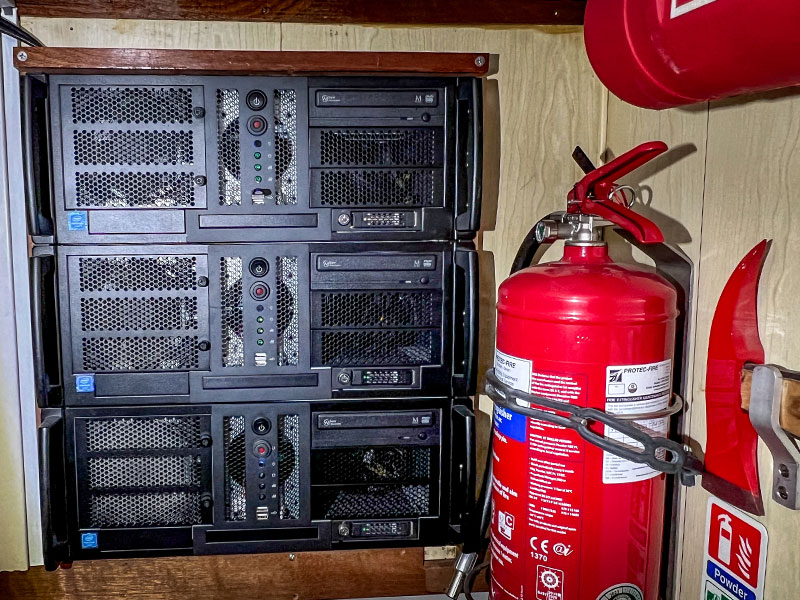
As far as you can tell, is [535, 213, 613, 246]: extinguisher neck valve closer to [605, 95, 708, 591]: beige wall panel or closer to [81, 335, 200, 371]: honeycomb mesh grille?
[605, 95, 708, 591]: beige wall panel

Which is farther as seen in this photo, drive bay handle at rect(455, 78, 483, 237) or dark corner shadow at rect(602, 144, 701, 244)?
drive bay handle at rect(455, 78, 483, 237)

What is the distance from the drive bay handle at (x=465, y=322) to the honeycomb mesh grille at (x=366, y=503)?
0.24 meters

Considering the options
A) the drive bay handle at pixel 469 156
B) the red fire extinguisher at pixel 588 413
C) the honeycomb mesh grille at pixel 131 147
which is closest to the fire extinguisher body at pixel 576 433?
the red fire extinguisher at pixel 588 413

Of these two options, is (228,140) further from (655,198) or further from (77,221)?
(655,198)

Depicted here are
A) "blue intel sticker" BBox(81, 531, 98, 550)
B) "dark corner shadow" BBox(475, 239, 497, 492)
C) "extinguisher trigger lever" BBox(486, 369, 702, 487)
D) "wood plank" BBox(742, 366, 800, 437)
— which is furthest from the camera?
"dark corner shadow" BBox(475, 239, 497, 492)

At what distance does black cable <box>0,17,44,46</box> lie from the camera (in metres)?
1.16

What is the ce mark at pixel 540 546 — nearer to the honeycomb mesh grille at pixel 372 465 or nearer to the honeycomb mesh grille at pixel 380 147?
the honeycomb mesh grille at pixel 372 465

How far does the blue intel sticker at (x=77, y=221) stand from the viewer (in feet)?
3.97

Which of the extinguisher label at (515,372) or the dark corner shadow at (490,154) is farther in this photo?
the dark corner shadow at (490,154)

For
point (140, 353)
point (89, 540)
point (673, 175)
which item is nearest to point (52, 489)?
point (89, 540)

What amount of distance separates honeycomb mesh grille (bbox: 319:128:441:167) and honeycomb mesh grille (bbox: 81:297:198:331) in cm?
40

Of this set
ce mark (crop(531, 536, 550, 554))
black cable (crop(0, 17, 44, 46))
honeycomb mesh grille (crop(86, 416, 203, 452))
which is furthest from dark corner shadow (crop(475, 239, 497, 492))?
black cable (crop(0, 17, 44, 46))

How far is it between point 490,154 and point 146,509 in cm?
102

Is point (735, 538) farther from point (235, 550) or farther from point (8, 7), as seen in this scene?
point (8, 7)
